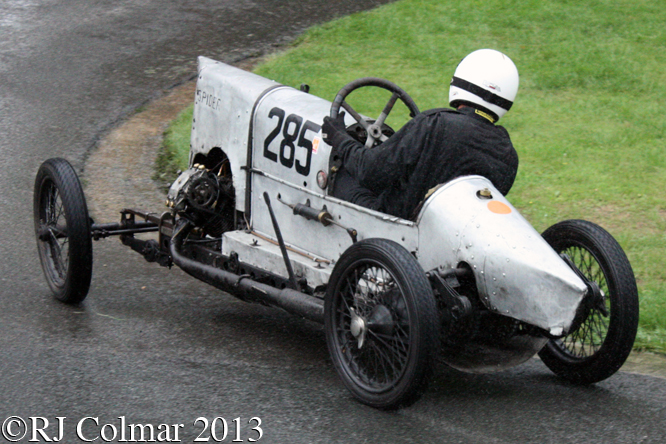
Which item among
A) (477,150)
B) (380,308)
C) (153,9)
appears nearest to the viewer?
(380,308)

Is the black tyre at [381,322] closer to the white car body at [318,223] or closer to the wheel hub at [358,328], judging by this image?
the wheel hub at [358,328]

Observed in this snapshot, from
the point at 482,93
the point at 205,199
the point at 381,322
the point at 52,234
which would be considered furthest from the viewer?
the point at 52,234

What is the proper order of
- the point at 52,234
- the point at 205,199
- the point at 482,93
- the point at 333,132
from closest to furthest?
the point at 482,93 → the point at 333,132 → the point at 205,199 → the point at 52,234

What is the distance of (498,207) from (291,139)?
1462 millimetres

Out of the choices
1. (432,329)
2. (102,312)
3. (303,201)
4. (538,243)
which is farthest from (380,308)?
(102,312)

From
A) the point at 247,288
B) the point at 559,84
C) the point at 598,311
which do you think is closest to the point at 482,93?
the point at 598,311

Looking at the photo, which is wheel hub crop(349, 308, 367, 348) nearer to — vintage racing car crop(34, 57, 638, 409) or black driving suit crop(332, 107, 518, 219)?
vintage racing car crop(34, 57, 638, 409)

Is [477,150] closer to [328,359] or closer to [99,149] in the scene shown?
[328,359]

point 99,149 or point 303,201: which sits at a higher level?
point 303,201

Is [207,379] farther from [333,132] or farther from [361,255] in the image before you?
[333,132]

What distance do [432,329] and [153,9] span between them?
34.9 ft

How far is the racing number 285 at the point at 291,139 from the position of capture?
484 cm

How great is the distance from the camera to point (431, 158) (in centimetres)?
416

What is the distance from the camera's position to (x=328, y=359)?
15.1 feet
